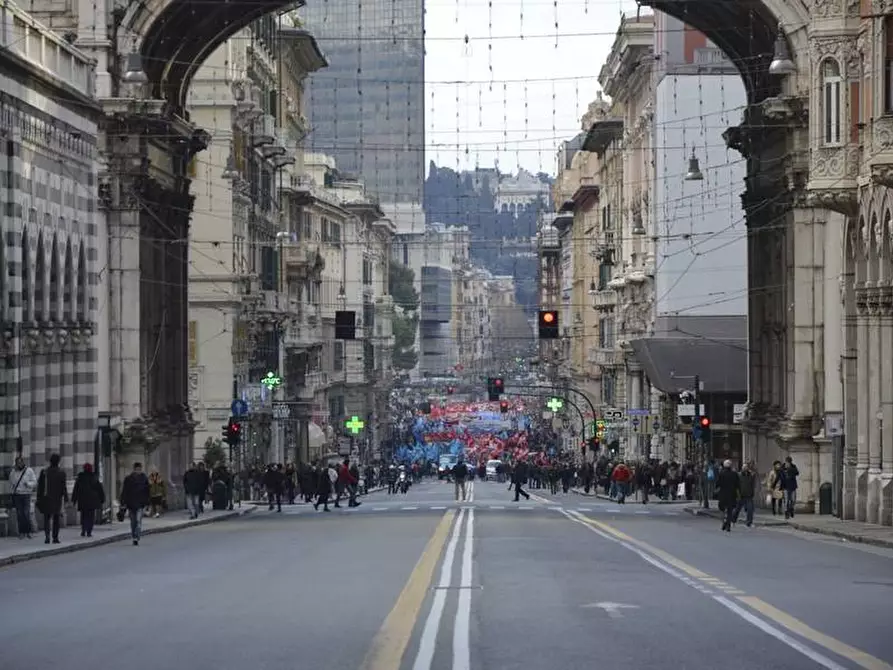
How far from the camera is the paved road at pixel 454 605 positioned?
17.8 metres

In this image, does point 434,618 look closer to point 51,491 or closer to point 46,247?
point 51,491

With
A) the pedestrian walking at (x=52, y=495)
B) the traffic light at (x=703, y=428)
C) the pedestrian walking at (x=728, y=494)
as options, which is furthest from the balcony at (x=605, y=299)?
the pedestrian walking at (x=52, y=495)

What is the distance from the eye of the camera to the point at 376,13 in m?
182

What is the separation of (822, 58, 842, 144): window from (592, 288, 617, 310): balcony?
67.2m

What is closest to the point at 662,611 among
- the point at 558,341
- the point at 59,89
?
the point at 59,89

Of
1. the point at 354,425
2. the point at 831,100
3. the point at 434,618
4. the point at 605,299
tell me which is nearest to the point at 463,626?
the point at 434,618

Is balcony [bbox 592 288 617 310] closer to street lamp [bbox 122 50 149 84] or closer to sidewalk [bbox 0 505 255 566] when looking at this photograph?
sidewalk [bbox 0 505 255 566]

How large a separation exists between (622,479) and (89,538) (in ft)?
119

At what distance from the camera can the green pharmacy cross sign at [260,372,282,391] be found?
293 ft

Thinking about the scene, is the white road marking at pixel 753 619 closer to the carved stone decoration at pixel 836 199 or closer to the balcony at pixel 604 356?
the carved stone decoration at pixel 836 199

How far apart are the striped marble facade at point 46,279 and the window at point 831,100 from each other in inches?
653

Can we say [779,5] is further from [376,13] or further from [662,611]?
[376,13]

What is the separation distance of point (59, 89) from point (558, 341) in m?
121

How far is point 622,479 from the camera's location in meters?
75.9
